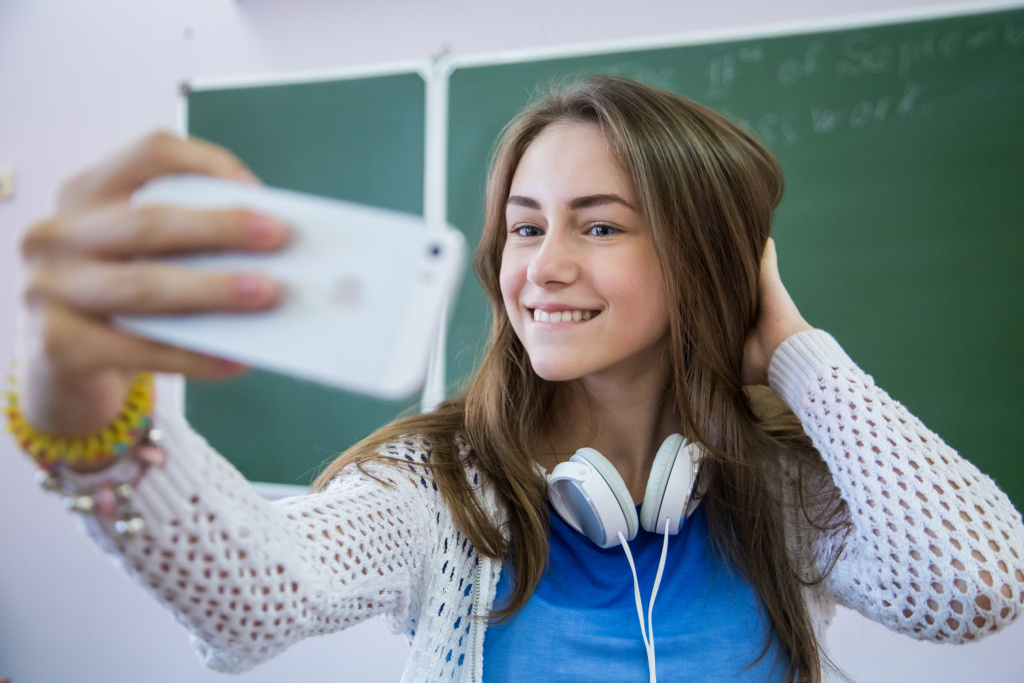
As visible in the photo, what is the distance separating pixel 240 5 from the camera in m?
2.46

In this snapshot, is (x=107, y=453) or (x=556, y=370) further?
(x=556, y=370)

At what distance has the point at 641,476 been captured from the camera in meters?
1.25

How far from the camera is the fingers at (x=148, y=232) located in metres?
0.39

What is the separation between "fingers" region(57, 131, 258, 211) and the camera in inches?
16.6

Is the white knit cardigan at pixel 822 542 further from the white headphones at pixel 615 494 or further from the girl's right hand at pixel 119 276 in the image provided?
the girl's right hand at pixel 119 276

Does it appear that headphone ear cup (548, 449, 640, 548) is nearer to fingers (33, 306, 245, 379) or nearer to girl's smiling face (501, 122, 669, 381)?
girl's smiling face (501, 122, 669, 381)

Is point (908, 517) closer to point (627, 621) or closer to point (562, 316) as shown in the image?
point (627, 621)

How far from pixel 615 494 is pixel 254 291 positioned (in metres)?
0.77

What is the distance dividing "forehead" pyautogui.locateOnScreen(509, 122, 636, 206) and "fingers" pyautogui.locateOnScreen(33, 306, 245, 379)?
0.74 metres

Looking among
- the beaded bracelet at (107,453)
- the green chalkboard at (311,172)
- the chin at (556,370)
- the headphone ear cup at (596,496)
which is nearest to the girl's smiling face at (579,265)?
the chin at (556,370)

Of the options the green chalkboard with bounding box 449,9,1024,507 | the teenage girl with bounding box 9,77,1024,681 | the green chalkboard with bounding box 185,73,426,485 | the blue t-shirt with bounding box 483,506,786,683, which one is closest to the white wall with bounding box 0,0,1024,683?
the green chalkboard with bounding box 185,73,426,485

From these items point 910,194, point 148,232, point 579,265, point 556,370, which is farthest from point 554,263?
point 910,194

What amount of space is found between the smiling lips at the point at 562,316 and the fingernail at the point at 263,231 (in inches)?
26.8

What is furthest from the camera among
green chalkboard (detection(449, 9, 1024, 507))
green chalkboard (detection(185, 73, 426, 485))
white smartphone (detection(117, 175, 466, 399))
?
green chalkboard (detection(185, 73, 426, 485))
